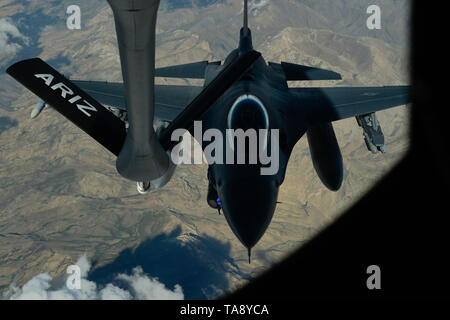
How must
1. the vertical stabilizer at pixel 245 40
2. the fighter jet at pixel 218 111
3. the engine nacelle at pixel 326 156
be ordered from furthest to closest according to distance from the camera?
the engine nacelle at pixel 326 156
the vertical stabilizer at pixel 245 40
the fighter jet at pixel 218 111

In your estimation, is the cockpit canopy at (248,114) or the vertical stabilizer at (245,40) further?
the vertical stabilizer at (245,40)

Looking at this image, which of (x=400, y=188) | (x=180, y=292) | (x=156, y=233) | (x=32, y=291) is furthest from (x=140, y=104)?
(x=156, y=233)

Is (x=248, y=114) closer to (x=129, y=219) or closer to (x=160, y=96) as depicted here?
(x=160, y=96)

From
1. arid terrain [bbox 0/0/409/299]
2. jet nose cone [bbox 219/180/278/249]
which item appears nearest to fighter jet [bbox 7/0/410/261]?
jet nose cone [bbox 219/180/278/249]

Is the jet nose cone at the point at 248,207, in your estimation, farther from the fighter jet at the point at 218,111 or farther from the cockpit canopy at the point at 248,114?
the cockpit canopy at the point at 248,114

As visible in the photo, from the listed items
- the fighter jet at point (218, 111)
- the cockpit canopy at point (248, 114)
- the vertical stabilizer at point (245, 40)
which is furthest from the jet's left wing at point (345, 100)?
the cockpit canopy at point (248, 114)
